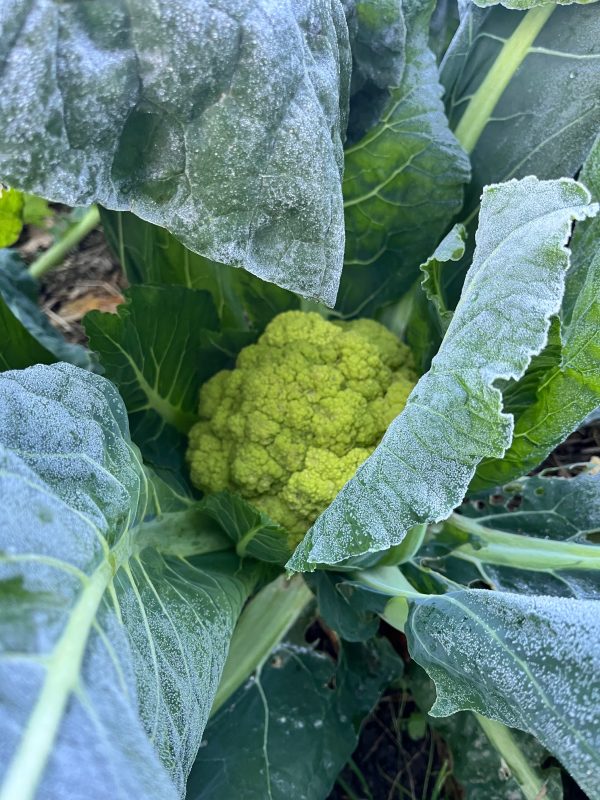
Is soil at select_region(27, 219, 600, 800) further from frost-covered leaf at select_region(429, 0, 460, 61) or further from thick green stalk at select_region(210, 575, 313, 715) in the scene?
frost-covered leaf at select_region(429, 0, 460, 61)

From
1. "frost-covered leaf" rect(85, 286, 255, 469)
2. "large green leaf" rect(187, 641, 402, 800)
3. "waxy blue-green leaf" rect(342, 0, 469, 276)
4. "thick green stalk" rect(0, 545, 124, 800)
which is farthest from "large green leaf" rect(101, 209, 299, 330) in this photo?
"thick green stalk" rect(0, 545, 124, 800)

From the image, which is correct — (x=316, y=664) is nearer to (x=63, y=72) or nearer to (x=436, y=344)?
(x=436, y=344)

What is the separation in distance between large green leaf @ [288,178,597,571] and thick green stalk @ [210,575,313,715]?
52 centimetres

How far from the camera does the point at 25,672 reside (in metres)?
0.53

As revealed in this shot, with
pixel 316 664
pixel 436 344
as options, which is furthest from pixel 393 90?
pixel 316 664

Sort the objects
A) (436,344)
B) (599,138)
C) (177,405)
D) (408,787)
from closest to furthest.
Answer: (599,138)
(436,344)
(177,405)
(408,787)

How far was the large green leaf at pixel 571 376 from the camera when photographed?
899mm

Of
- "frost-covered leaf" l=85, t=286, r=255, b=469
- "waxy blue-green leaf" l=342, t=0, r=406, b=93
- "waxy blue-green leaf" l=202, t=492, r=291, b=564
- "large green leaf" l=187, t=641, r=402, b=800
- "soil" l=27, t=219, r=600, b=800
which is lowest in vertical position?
"soil" l=27, t=219, r=600, b=800

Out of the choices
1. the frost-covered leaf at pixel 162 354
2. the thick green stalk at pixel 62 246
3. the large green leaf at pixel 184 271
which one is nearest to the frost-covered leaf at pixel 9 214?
the large green leaf at pixel 184 271

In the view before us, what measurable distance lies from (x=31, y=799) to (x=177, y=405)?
82 cm

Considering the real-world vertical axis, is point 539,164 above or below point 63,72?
below

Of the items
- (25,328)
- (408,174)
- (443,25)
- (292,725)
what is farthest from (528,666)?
(443,25)

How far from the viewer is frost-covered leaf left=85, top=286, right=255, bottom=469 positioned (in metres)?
1.07

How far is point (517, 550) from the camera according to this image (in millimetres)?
1151
